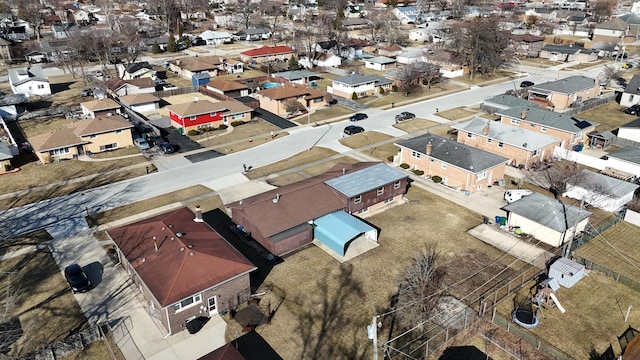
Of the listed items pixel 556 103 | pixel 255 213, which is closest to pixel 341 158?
pixel 255 213

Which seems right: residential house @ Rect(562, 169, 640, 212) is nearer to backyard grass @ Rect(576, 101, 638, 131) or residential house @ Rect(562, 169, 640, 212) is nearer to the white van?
the white van

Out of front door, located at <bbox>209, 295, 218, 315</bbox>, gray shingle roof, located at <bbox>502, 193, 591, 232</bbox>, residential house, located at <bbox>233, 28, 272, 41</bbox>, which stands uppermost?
gray shingle roof, located at <bbox>502, 193, 591, 232</bbox>

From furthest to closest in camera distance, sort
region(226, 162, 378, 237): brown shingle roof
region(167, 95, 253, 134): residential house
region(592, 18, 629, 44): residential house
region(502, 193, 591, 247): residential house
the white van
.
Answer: region(592, 18, 629, 44): residential house → region(167, 95, 253, 134): residential house → the white van → region(502, 193, 591, 247): residential house → region(226, 162, 378, 237): brown shingle roof

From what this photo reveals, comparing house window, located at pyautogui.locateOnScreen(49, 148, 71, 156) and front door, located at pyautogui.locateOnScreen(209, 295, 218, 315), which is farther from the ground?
front door, located at pyautogui.locateOnScreen(209, 295, 218, 315)

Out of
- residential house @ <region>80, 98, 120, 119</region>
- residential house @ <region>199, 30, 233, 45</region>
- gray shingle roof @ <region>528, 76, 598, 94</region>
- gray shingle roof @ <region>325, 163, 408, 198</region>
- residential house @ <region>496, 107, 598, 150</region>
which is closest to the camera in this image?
gray shingle roof @ <region>325, 163, 408, 198</region>

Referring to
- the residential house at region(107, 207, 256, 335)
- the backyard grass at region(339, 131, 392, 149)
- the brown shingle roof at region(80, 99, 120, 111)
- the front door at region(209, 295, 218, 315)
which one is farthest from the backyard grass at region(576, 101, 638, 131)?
the brown shingle roof at region(80, 99, 120, 111)

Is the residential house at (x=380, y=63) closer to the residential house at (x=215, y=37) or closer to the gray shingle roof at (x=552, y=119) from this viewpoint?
the gray shingle roof at (x=552, y=119)

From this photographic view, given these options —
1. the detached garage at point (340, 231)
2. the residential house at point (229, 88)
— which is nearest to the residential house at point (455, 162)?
the detached garage at point (340, 231)
